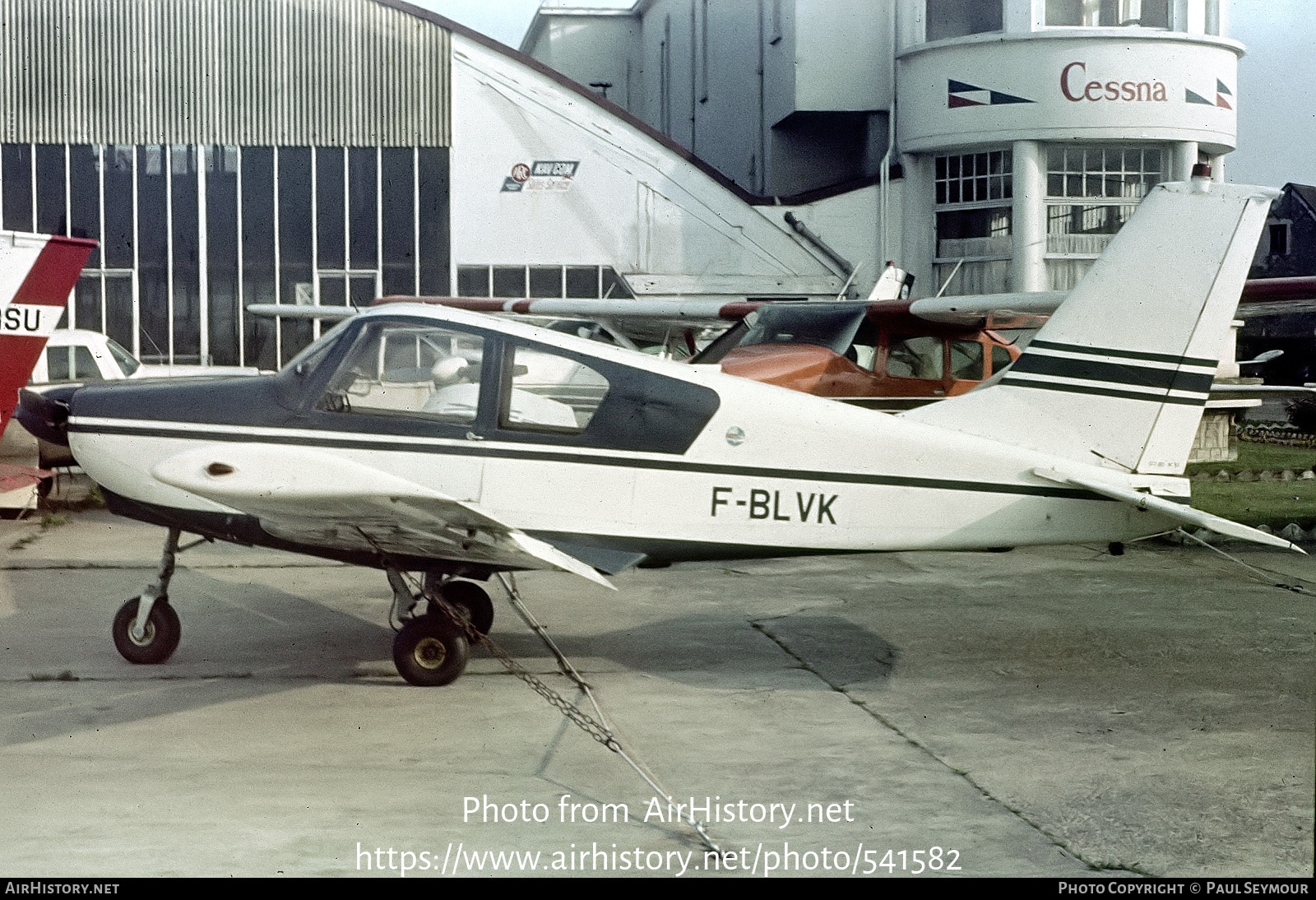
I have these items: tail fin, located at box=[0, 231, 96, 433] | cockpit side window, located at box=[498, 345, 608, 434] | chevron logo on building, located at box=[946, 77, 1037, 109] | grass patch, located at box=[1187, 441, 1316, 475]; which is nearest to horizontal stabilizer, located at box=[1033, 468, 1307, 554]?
cockpit side window, located at box=[498, 345, 608, 434]

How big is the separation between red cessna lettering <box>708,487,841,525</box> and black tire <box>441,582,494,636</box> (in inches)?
66.4

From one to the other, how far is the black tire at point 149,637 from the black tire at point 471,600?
1.46 m

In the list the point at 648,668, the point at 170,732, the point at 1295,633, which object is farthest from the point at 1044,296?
the point at 170,732

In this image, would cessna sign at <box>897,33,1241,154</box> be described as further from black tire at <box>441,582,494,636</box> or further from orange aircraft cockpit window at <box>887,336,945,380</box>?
black tire at <box>441,582,494,636</box>

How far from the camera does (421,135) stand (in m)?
26.8

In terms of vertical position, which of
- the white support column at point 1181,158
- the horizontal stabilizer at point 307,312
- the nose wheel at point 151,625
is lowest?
the nose wheel at point 151,625

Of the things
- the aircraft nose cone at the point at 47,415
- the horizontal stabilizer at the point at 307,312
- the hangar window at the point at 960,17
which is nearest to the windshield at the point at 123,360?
the horizontal stabilizer at the point at 307,312

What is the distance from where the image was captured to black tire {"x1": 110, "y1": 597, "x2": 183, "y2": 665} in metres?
7.21

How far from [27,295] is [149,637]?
3714 mm

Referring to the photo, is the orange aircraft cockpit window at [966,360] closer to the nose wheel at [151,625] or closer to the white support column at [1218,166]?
the nose wheel at [151,625]

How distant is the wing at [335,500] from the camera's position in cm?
535

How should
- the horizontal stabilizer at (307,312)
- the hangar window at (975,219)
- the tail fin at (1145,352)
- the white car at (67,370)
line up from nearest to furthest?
the tail fin at (1145,352) < the white car at (67,370) < the horizontal stabilizer at (307,312) < the hangar window at (975,219)

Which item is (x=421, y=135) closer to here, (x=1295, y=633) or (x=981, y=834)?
(x=1295, y=633)

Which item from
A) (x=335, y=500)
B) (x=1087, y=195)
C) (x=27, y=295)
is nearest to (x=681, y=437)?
(x=335, y=500)
